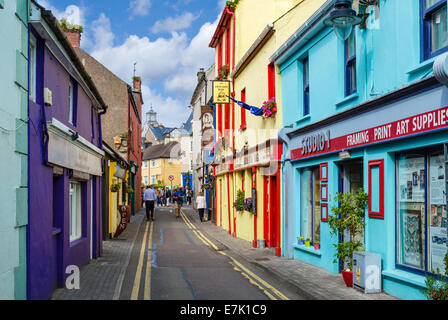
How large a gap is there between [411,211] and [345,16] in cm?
367

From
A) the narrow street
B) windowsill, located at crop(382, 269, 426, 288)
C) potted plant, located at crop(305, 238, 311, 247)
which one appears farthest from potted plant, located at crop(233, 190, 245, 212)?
windowsill, located at crop(382, 269, 426, 288)

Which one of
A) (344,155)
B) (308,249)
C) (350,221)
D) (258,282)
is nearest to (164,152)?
(308,249)

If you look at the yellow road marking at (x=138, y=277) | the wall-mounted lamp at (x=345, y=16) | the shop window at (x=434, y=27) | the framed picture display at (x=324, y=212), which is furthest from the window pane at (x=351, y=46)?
the yellow road marking at (x=138, y=277)

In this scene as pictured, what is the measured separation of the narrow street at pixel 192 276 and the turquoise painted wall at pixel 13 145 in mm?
2696

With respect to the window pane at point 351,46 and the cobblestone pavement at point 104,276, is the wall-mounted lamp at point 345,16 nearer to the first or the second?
the window pane at point 351,46

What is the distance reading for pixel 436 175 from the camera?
7.58 metres

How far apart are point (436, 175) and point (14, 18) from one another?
6601mm

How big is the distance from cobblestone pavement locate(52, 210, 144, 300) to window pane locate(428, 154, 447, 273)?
5.34 meters

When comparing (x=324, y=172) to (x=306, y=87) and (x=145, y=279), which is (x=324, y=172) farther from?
(x=145, y=279)

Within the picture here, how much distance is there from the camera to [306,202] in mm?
13141

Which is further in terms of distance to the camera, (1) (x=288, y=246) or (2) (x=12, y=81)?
(1) (x=288, y=246)
